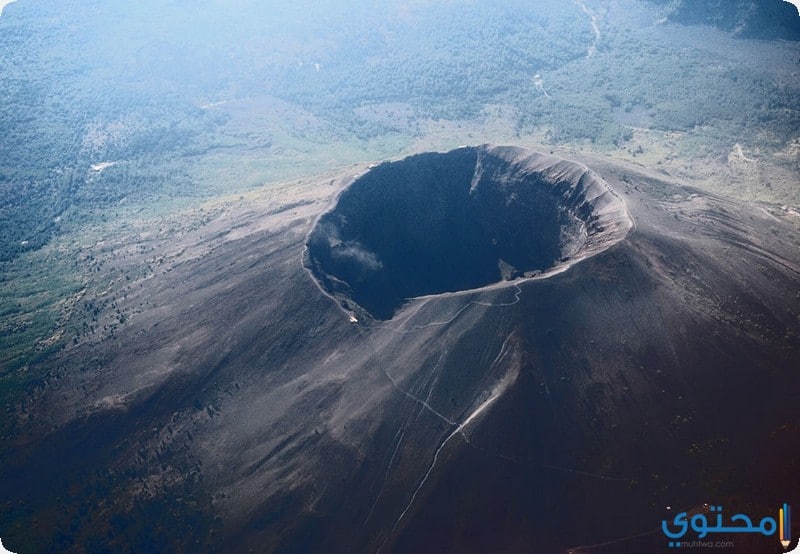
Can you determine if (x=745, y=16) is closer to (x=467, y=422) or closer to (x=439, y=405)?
(x=439, y=405)

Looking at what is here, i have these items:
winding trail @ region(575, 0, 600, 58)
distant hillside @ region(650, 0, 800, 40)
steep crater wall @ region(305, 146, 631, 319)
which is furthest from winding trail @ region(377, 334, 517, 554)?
distant hillside @ region(650, 0, 800, 40)

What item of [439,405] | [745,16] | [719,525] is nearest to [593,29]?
[745,16]

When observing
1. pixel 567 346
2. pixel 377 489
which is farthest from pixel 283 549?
pixel 567 346

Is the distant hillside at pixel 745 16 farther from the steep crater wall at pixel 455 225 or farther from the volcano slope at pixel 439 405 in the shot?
the steep crater wall at pixel 455 225

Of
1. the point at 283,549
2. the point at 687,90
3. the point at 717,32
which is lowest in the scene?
the point at 283,549

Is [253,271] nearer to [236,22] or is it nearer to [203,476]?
[203,476]

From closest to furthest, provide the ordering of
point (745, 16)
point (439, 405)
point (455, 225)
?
1. point (439, 405)
2. point (455, 225)
3. point (745, 16)
